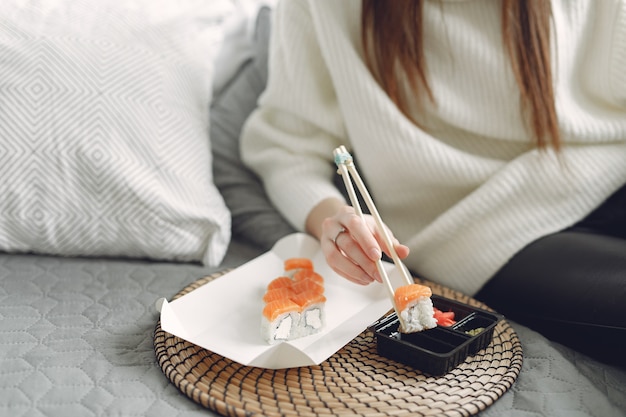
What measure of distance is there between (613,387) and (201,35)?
0.80 metres

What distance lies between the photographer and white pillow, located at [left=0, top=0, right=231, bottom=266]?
0.84 m

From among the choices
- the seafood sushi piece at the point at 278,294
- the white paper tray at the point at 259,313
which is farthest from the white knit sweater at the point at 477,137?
the seafood sushi piece at the point at 278,294

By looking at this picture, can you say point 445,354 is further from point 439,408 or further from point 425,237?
point 425,237

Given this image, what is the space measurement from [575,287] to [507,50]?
1.16 ft

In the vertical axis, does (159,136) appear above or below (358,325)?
above

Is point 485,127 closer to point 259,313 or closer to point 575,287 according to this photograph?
point 575,287

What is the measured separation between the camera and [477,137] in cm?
93

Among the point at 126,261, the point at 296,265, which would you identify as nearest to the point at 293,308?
the point at 296,265

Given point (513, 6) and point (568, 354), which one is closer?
point (568, 354)

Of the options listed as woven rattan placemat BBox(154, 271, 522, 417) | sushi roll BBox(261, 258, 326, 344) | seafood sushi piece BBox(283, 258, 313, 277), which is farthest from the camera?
seafood sushi piece BBox(283, 258, 313, 277)

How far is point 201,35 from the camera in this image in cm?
102

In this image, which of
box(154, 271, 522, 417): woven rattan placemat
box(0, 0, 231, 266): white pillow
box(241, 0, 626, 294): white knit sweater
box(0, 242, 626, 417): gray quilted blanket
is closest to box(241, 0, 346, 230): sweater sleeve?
box(241, 0, 626, 294): white knit sweater

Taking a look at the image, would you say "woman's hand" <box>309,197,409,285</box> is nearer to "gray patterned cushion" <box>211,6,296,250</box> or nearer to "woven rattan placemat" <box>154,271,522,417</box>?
"woven rattan placemat" <box>154,271,522,417</box>

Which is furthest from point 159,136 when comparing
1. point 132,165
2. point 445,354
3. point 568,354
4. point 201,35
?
point 568,354
